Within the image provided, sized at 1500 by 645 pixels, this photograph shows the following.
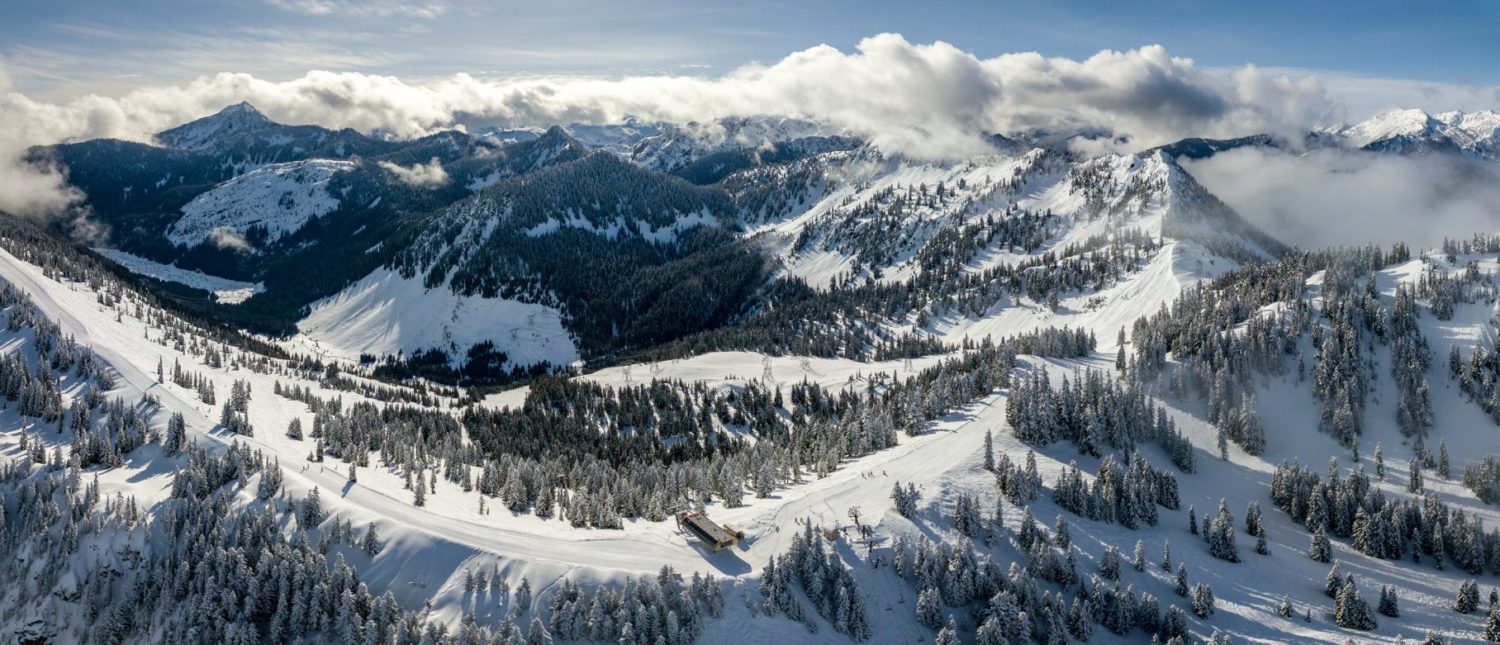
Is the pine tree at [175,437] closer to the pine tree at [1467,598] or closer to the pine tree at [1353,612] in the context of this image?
the pine tree at [1353,612]

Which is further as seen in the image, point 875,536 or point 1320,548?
point 1320,548

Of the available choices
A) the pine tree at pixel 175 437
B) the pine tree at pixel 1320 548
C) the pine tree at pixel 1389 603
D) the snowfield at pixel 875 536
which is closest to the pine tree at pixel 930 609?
the snowfield at pixel 875 536

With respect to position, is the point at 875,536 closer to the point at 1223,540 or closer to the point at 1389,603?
the point at 1223,540

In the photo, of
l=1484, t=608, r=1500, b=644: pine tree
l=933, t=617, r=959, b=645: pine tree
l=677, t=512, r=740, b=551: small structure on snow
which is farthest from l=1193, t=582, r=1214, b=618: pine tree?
l=677, t=512, r=740, b=551: small structure on snow

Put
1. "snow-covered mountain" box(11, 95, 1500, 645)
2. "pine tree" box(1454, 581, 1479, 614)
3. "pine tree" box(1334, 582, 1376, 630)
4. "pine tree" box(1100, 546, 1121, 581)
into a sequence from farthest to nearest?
"pine tree" box(1454, 581, 1479, 614) → "pine tree" box(1100, 546, 1121, 581) → "pine tree" box(1334, 582, 1376, 630) → "snow-covered mountain" box(11, 95, 1500, 645)

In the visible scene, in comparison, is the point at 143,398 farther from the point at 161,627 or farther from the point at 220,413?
the point at 161,627

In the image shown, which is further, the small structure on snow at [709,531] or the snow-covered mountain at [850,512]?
the small structure on snow at [709,531]

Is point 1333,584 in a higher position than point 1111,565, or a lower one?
lower

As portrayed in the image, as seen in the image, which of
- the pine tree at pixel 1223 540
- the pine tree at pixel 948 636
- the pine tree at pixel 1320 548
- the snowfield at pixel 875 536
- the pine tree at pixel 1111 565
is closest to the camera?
the pine tree at pixel 948 636

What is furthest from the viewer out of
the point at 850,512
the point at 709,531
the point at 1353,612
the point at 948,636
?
the point at 850,512

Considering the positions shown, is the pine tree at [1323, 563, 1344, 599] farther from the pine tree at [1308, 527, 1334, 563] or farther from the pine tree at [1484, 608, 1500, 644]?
the pine tree at [1484, 608, 1500, 644]

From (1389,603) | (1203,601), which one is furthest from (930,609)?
(1389,603)

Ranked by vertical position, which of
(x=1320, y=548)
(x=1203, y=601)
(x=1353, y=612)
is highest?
(x=1320, y=548)
